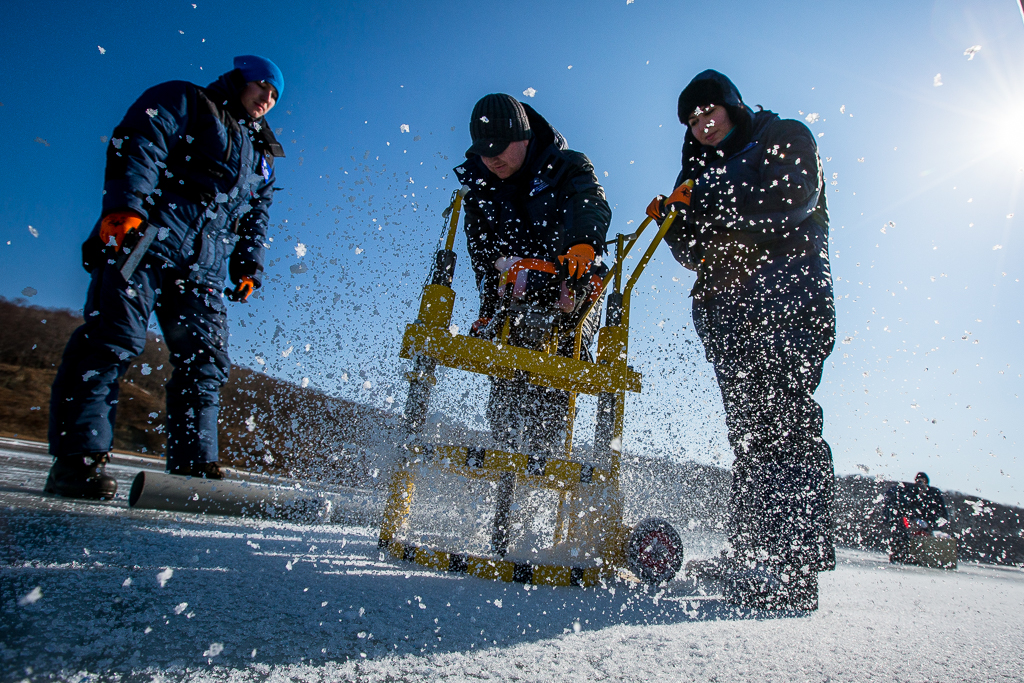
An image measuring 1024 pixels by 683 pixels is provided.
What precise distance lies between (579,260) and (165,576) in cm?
151

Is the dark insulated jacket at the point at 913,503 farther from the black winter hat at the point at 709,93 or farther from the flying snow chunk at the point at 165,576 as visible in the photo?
the flying snow chunk at the point at 165,576

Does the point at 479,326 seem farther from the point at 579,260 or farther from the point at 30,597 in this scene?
the point at 30,597

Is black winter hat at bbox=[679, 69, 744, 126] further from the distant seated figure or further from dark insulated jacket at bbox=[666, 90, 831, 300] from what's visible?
the distant seated figure

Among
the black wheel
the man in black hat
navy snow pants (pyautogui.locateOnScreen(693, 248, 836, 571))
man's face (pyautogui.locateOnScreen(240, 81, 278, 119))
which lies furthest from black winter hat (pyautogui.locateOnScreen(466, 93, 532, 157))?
the black wheel

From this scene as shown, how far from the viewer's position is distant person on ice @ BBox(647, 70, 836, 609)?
4.45ft

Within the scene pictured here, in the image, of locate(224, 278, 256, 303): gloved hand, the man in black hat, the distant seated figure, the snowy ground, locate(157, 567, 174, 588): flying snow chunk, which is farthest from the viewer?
the distant seated figure

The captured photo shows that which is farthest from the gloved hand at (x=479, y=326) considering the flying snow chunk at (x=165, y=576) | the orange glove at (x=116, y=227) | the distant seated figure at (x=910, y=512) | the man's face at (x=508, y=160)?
A: the distant seated figure at (x=910, y=512)

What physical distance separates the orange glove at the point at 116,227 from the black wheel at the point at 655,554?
1935 mm

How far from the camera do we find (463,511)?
6.76 ft

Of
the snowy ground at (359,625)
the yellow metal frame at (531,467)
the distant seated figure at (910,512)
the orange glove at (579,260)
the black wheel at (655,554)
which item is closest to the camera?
the snowy ground at (359,625)

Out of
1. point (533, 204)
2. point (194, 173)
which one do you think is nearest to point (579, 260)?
point (533, 204)

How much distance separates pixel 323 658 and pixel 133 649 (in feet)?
0.61

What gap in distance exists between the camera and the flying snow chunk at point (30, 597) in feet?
1.83

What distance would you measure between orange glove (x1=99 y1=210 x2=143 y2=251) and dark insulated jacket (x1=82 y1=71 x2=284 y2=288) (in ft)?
0.08
